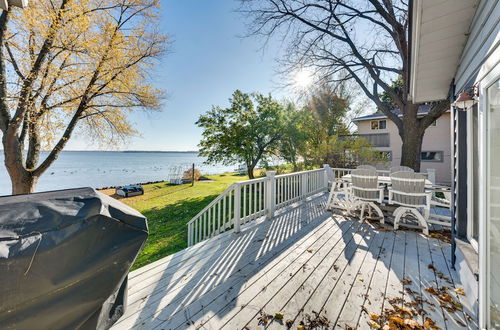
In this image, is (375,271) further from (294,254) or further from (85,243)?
(85,243)

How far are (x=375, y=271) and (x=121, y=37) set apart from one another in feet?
28.2

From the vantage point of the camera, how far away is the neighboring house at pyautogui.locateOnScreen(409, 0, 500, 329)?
1544 millimetres

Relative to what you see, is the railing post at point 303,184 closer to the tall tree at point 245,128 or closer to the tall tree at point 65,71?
the tall tree at point 245,128

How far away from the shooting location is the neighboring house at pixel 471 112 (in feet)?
5.07

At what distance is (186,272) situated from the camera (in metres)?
2.65

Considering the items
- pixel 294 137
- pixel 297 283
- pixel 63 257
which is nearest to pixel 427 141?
pixel 294 137

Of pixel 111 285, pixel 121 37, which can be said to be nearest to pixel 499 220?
pixel 111 285

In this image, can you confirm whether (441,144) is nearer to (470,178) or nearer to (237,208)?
(470,178)

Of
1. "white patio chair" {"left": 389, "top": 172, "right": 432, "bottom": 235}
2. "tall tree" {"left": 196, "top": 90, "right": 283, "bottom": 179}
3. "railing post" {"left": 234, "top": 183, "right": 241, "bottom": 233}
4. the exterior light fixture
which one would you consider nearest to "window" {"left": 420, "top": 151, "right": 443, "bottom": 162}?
"tall tree" {"left": 196, "top": 90, "right": 283, "bottom": 179}

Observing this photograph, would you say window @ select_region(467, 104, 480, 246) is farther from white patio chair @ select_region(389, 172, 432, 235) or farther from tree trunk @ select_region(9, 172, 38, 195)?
A: tree trunk @ select_region(9, 172, 38, 195)

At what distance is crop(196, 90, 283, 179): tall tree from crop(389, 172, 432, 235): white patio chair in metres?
8.46

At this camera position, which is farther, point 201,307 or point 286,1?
point 286,1

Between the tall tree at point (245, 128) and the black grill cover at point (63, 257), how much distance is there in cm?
1110

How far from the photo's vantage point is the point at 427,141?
1455 cm
